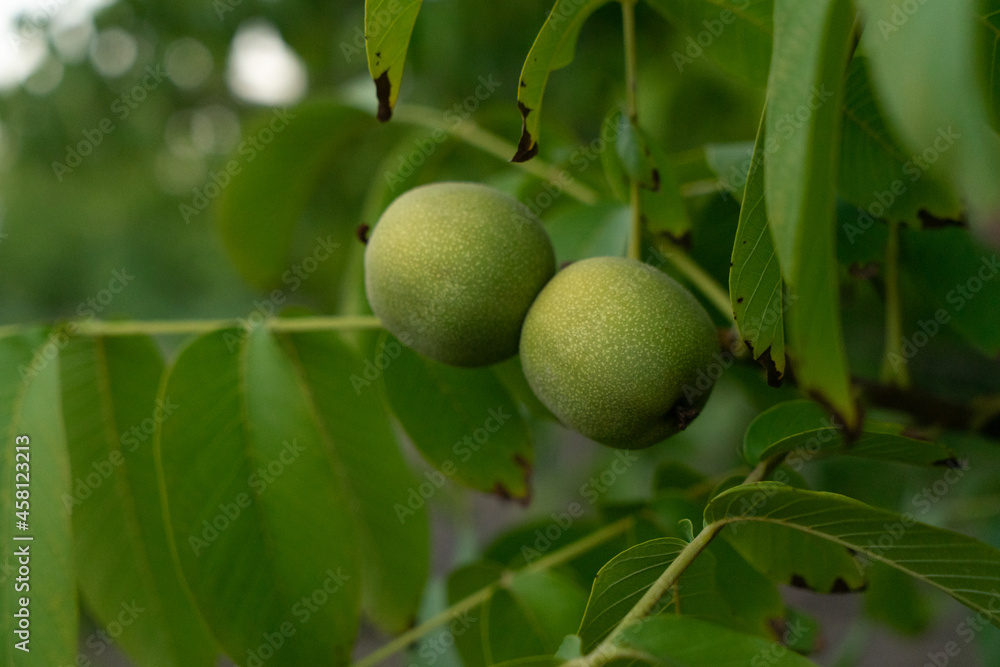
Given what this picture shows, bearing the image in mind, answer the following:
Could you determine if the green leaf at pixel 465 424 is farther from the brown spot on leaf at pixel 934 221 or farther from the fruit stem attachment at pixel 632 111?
the brown spot on leaf at pixel 934 221

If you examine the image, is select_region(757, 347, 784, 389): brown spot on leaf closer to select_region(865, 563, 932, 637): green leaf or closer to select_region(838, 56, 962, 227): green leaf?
select_region(838, 56, 962, 227): green leaf

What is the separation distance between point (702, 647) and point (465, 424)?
0.63 metres

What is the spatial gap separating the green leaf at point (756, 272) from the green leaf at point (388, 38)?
37cm

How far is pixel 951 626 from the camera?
12.2 ft

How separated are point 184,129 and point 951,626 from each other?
4716mm

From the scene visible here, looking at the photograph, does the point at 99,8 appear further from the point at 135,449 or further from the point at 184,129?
the point at 135,449

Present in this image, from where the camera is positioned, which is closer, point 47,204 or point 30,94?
point 30,94

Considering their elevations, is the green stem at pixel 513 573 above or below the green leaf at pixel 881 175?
below

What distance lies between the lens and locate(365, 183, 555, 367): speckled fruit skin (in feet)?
3.13

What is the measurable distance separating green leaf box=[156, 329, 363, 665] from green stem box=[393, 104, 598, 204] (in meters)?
0.62

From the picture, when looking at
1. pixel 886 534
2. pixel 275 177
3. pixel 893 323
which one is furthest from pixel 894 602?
pixel 275 177

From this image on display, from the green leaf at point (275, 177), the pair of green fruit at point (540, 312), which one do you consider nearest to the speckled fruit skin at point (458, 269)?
the pair of green fruit at point (540, 312)

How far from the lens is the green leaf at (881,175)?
95cm

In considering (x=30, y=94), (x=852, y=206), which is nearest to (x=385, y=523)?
(x=852, y=206)
